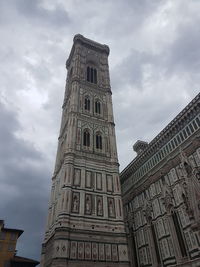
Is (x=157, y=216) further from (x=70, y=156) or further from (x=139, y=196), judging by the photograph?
(x=70, y=156)

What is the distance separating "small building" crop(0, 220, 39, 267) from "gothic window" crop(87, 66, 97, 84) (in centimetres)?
2642

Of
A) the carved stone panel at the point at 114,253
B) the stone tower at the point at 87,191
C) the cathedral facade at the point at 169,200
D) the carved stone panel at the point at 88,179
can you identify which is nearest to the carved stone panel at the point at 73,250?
the stone tower at the point at 87,191

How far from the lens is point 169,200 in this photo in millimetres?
22219

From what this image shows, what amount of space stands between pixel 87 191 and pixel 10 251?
14193 millimetres

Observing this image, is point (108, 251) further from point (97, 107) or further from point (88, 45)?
point (88, 45)

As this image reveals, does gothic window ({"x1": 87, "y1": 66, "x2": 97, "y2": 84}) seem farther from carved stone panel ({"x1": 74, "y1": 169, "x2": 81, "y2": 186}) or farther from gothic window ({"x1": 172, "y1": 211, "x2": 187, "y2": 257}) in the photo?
gothic window ({"x1": 172, "y1": 211, "x2": 187, "y2": 257})

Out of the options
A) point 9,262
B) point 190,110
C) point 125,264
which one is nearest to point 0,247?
point 9,262

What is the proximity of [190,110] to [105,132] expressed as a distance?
1313 cm

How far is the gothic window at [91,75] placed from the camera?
3975 centimetres

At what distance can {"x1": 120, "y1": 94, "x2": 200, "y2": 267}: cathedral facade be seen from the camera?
19.4m

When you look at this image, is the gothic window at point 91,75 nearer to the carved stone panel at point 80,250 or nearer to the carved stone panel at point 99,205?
the carved stone panel at point 99,205

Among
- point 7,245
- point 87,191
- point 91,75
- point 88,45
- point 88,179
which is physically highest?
point 88,45

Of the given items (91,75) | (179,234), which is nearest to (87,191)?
(179,234)

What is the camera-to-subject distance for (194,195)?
63.6 feet
